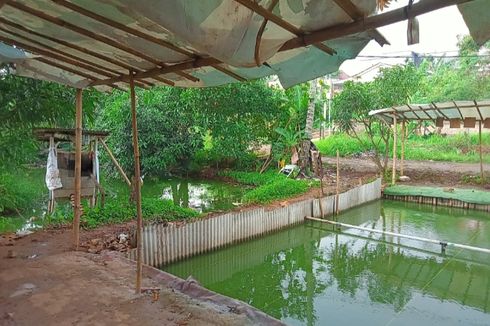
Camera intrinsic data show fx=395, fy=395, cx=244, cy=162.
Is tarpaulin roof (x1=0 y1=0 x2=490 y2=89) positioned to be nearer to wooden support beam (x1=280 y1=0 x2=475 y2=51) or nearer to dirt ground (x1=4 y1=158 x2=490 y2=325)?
wooden support beam (x1=280 y1=0 x2=475 y2=51)

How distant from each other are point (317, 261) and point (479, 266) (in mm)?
2513

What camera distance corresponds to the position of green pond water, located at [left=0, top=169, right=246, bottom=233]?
341 inches

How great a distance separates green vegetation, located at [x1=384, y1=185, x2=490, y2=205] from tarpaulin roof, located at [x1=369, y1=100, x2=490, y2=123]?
6.98 feet

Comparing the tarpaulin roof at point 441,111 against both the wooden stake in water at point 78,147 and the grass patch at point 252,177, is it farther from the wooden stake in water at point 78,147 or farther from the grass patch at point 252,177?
the wooden stake in water at point 78,147

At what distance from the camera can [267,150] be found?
16.3 m

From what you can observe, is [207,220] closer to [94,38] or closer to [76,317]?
[76,317]

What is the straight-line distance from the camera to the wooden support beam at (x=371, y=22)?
1579mm

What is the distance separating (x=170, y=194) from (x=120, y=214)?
436cm

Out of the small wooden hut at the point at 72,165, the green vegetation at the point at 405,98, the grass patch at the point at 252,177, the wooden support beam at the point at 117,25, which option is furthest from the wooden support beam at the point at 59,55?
the green vegetation at the point at 405,98

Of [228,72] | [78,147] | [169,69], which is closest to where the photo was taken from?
[228,72]

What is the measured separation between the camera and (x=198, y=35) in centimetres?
172

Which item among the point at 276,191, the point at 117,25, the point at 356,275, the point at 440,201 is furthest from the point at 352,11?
the point at 440,201

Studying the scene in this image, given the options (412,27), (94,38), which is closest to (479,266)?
(412,27)

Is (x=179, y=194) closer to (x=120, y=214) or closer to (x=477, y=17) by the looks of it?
(x=120, y=214)
